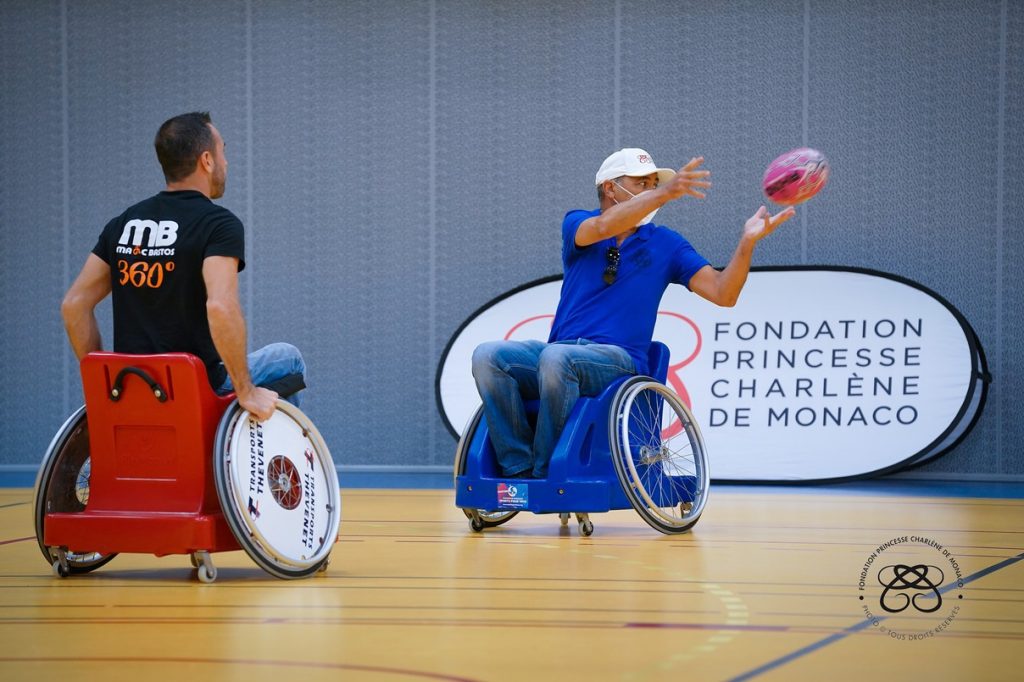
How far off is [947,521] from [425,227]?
12.7 feet

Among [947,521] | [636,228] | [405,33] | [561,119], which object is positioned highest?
[405,33]

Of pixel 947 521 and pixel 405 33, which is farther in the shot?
pixel 405 33

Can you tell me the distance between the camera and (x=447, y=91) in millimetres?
7668

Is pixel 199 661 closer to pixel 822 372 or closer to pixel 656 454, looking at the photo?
pixel 656 454

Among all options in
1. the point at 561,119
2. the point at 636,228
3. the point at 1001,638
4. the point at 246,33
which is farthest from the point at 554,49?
the point at 1001,638

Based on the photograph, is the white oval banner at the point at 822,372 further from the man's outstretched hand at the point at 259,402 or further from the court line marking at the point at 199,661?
the court line marking at the point at 199,661

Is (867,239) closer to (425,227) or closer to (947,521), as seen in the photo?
(425,227)

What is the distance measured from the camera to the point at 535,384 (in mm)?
4312

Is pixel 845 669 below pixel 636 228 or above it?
below

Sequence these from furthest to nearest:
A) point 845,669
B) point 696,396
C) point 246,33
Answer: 1. point 246,33
2. point 696,396
3. point 845,669

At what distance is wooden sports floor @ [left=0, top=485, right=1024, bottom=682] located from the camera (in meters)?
2.04

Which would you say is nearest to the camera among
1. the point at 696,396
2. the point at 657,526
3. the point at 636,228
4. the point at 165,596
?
the point at 165,596

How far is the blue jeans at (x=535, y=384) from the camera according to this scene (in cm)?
411

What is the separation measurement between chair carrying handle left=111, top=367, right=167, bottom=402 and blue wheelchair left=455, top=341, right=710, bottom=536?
1.41m
